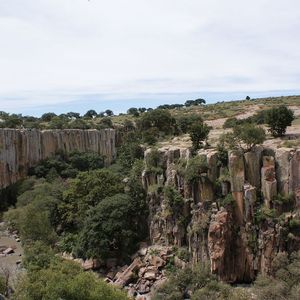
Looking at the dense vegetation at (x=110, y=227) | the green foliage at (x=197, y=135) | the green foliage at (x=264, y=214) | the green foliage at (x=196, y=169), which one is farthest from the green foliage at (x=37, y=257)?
the green foliage at (x=197, y=135)

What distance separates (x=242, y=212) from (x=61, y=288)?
13.9m

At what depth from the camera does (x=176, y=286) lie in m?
27.7

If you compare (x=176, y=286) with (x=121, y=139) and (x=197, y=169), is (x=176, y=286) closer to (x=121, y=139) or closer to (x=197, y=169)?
(x=197, y=169)

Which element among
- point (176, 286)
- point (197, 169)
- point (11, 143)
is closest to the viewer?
point (176, 286)

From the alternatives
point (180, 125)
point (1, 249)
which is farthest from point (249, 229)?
point (180, 125)

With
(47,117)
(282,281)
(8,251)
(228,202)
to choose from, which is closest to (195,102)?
(47,117)

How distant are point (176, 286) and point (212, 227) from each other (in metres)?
5.15

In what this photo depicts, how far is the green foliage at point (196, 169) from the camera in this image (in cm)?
3316

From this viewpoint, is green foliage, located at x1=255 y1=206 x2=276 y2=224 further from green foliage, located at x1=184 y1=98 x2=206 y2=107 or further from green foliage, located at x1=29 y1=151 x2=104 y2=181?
green foliage, located at x1=184 y1=98 x2=206 y2=107

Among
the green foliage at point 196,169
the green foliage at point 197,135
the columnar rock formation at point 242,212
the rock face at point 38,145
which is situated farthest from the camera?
the rock face at point 38,145

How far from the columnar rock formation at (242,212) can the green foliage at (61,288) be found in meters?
9.36

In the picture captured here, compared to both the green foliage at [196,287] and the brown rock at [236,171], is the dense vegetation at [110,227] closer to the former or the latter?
the green foliage at [196,287]

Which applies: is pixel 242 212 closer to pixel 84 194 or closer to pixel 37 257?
pixel 37 257

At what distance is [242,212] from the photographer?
31516mm
